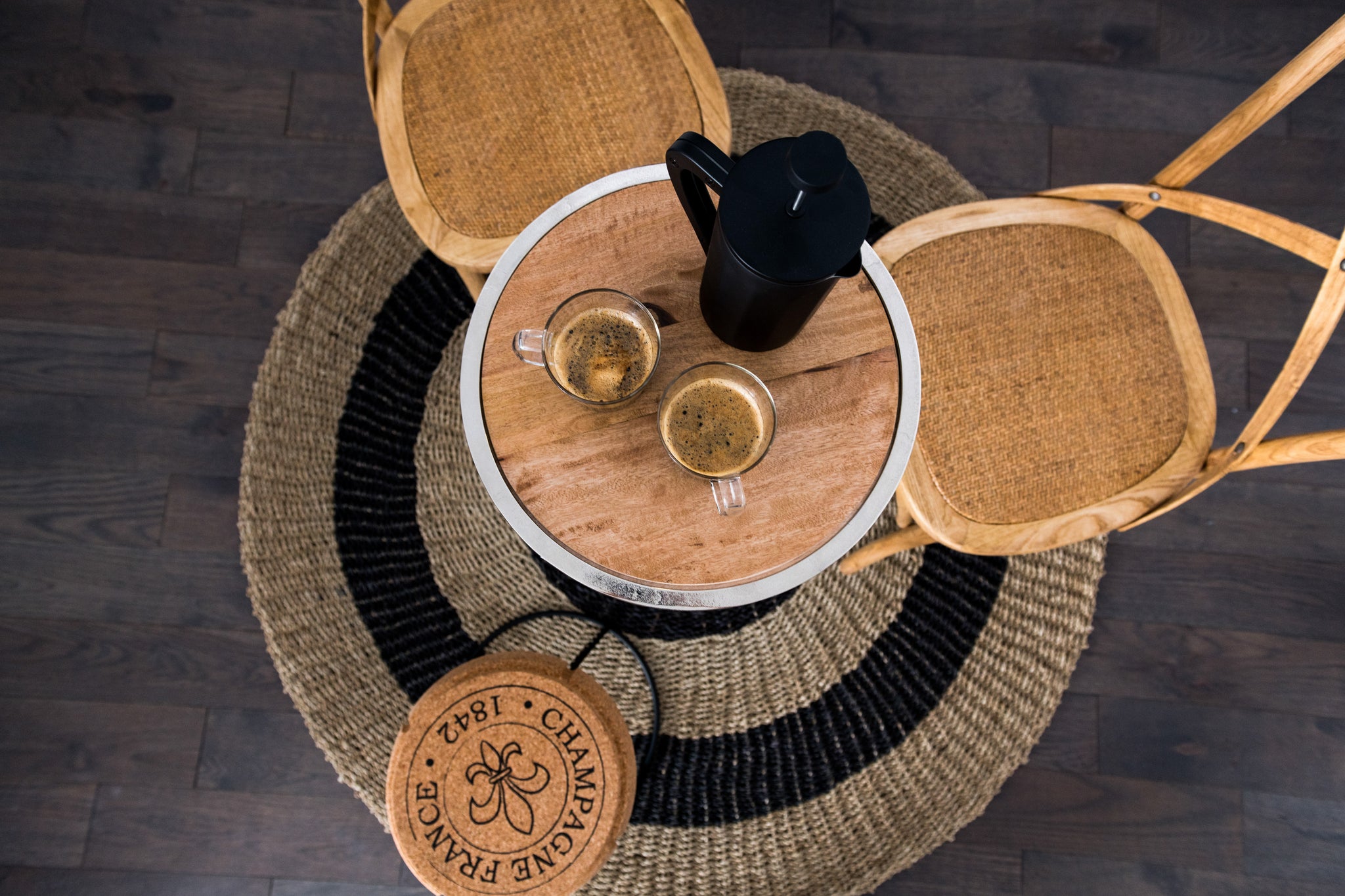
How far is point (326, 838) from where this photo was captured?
1564 mm

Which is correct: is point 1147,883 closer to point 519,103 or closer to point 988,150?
point 988,150

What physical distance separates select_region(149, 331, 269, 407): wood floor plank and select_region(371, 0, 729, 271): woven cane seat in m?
0.68

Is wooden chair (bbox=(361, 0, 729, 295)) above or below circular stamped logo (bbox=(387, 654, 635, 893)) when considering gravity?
above

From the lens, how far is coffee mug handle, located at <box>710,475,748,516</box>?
92 cm

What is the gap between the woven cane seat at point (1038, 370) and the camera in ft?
3.76

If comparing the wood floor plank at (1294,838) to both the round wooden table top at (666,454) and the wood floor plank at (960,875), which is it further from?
the round wooden table top at (666,454)

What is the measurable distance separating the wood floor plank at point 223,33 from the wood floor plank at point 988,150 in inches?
50.9

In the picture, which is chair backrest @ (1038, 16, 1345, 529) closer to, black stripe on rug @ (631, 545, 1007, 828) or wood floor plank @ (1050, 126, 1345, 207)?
black stripe on rug @ (631, 545, 1007, 828)

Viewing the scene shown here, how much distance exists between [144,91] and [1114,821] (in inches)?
103

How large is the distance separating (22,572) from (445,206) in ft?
4.05

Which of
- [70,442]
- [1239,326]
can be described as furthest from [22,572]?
[1239,326]

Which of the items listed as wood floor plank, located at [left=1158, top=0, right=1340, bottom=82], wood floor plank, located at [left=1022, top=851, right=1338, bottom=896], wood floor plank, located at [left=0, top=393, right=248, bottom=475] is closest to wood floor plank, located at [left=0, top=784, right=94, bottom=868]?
wood floor plank, located at [left=0, top=393, right=248, bottom=475]

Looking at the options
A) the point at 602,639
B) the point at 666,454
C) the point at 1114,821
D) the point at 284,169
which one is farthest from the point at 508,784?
the point at 284,169

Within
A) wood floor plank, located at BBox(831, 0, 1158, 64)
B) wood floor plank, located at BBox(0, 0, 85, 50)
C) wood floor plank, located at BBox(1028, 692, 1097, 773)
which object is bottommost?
wood floor plank, located at BBox(1028, 692, 1097, 773)
